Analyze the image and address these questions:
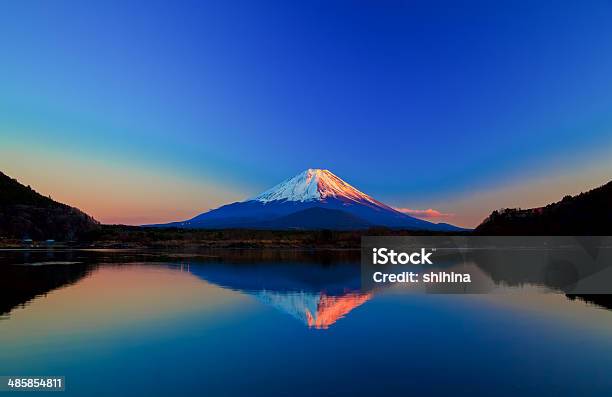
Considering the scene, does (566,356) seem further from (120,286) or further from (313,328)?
(120,286)

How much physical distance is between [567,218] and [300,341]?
108m

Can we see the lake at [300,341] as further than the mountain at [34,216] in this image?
No

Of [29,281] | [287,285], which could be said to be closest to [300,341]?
[287,285]

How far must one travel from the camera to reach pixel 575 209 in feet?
347

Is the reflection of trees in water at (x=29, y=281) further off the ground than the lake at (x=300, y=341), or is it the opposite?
the reflection of trees in water at (x=29, y=281)

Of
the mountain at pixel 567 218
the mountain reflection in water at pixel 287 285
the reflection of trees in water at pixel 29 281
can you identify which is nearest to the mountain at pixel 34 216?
the reflection of trees in water at pixel 29 281

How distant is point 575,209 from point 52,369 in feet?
379

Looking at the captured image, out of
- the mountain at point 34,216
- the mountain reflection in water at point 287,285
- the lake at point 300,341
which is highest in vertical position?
the mountain at point 34,216

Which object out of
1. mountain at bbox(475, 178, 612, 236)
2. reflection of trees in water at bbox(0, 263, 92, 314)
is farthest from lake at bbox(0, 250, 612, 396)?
mountain at bbox(475, 178, 612, 236)

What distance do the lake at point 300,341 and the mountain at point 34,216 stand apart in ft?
276

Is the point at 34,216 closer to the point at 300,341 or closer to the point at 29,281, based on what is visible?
the point at 29,281

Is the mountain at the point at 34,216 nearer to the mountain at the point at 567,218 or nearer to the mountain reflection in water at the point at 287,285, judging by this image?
the mountain reflection in water at the point at 287,285

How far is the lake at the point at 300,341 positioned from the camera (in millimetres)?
12016

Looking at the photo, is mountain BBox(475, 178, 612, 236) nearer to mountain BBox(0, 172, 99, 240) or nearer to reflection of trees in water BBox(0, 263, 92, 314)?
reflection of trees in water BBox(0, 263, 92, 314)
